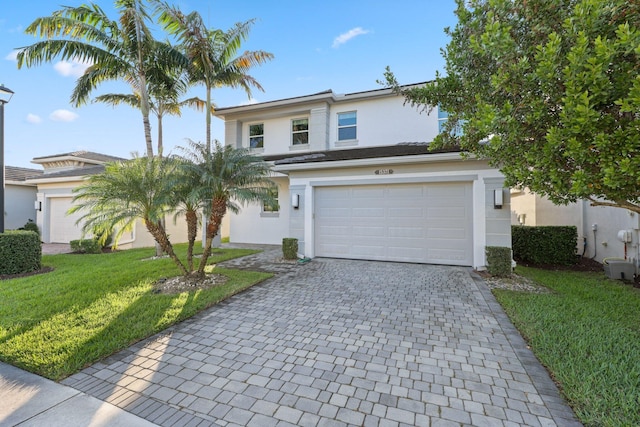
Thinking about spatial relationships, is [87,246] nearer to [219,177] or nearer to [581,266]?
[219,177]

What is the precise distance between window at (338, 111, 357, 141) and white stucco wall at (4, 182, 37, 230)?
745 inches

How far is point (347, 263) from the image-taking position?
8.90 meters

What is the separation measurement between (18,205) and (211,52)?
15.9m

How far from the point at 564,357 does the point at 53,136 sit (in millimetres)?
24174

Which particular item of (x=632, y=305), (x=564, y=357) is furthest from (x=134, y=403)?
(x=632, y=305)

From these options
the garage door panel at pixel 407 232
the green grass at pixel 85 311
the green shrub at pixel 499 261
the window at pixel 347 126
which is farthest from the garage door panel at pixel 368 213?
the window at pixel 347 126

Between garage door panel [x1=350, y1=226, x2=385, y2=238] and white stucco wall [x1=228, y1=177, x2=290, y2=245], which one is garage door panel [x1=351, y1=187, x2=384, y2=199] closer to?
garage door panel [x1=350, y1=226, x2=385, y2=238]

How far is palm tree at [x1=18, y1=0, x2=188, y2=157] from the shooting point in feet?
30.2

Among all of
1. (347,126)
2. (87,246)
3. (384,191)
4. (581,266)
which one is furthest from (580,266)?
(87,246)

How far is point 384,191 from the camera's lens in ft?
29.8

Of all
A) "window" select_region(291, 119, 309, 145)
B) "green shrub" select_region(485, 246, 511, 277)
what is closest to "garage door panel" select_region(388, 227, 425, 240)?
"green shrub" select_region(485, 246, 511, 277)

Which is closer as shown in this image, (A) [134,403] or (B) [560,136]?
(A) [134,403]

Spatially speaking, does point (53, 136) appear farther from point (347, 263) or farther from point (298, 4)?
point (347, 263)

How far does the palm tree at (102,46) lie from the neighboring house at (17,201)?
34.1 ft
